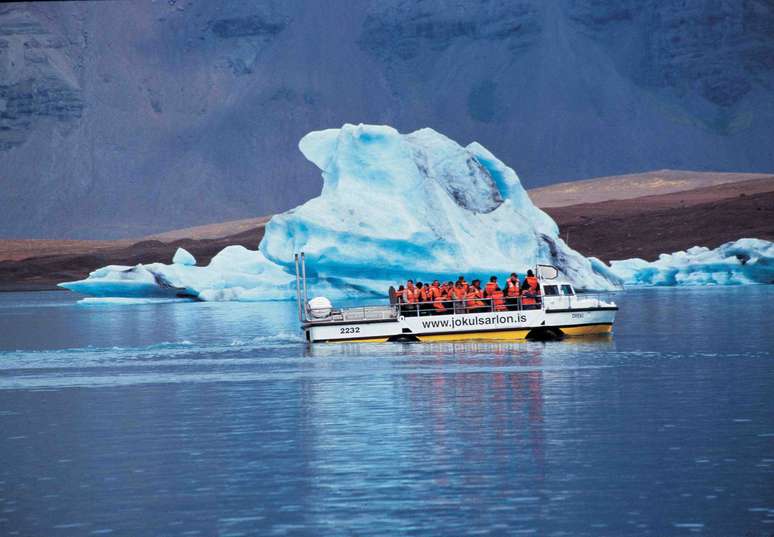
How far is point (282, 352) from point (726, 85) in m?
165

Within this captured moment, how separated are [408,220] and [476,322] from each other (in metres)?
13.8

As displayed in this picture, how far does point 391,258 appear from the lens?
5003 cm

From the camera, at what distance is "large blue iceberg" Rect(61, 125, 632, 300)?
161 ft

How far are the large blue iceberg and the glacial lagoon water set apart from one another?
1397 cm

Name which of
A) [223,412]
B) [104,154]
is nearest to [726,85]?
[104,154]

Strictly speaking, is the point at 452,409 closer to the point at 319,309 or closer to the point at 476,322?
the point at 476,322

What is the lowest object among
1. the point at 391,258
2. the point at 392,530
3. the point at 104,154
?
the point at 392,530

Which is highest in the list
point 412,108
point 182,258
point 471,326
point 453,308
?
point 412,108

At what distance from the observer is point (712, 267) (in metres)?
69.4

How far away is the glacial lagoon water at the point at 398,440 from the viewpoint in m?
14.6

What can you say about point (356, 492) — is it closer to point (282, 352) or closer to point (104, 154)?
point (282, 352)

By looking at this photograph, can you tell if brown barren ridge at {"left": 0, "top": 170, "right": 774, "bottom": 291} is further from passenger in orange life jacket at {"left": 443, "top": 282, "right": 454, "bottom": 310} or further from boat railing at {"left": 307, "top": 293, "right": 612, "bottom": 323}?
passenger in orange life jacket at {"left": 443, "top": 282, "right": 454, "bottom": 310}

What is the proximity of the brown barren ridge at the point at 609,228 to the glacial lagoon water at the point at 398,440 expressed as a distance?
65.3m

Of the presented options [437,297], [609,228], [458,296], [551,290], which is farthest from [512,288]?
[609,228]
